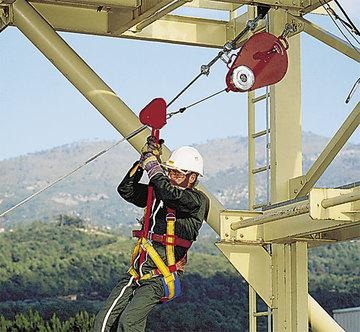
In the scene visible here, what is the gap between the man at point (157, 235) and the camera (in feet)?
25.0

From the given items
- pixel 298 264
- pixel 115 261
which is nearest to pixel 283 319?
pixel 298 264

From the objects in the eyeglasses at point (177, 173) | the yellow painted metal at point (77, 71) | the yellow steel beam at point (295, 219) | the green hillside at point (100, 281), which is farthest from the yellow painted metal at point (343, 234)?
→ the green hillside at point (100, 281)

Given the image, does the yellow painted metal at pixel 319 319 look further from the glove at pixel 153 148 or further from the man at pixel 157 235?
the glove at pixel 153 148

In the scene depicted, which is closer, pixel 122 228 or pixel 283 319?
pixel 283 319

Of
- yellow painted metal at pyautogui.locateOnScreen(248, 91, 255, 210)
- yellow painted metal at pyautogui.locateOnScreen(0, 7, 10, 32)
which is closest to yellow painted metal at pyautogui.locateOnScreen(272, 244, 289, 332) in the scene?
yellow painted metal at pyautogui.locateOnScreen(248, 91, 255, 210)

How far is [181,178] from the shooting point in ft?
25.9

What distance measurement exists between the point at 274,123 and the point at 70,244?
1976cm

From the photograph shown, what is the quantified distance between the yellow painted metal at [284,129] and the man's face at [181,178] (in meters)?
2.22

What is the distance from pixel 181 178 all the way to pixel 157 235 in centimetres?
41

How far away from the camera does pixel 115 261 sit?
27.9 meters

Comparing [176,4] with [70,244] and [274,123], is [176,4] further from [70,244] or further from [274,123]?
[70,244]

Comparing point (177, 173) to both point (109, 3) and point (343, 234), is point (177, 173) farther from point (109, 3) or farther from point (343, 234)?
point (109, 3)

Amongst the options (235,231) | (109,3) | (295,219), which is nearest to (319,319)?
(235,231)

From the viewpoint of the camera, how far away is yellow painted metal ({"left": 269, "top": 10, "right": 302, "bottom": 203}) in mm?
10016
